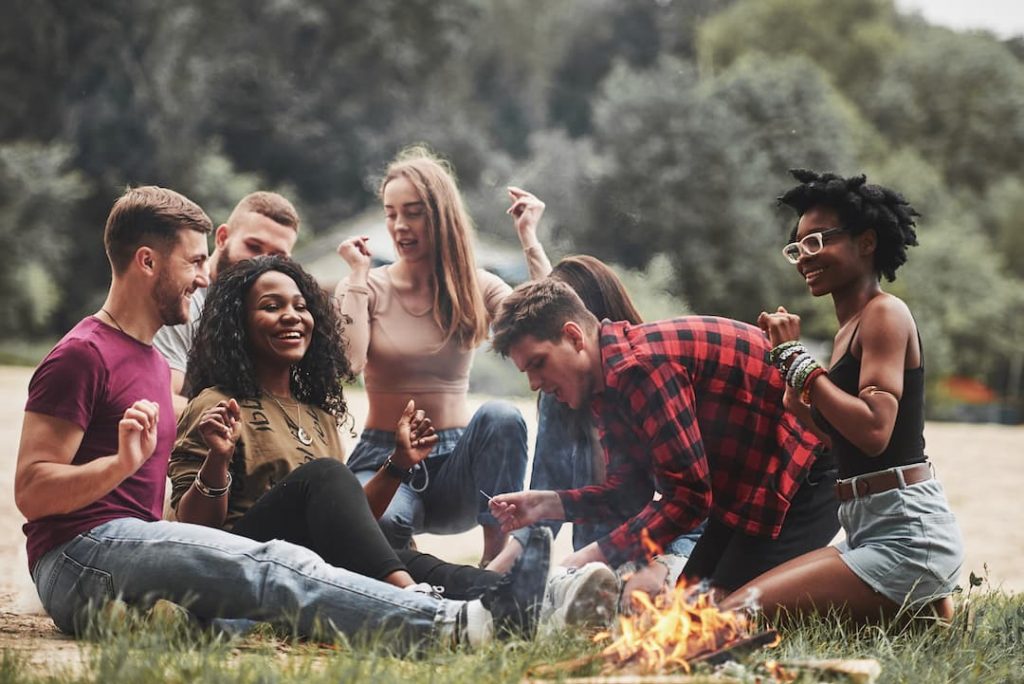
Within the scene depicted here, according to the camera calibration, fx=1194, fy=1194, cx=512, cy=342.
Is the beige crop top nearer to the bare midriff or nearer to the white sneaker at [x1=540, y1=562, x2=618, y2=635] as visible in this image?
the bare midriff

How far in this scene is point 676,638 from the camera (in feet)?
10.8

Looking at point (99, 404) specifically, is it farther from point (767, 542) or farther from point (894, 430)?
point (894, 430)

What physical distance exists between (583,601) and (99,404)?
1.60 meters

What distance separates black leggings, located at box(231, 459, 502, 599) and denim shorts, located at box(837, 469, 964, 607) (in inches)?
47.5

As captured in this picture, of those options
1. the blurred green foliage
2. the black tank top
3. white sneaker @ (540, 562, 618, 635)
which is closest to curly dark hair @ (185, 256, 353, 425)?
white sneaker @ (540, 562, 618, 635)

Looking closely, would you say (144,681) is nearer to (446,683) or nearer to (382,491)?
(446,683)

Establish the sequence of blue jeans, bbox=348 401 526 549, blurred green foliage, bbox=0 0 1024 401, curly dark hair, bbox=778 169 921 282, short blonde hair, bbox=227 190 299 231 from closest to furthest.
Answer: curly dark hair, bbox=778 169 921 282, blue jeans, bbox=348 401 526 549, short blonde hair, bbox=227 190 299 231, blurred green foliage, bbox=0 0 1024 401

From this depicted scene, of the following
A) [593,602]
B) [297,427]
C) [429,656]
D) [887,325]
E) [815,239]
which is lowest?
[429,656]

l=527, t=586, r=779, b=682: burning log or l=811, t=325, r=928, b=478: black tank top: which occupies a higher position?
l=811, t=325, r=928, b=478: black tank top

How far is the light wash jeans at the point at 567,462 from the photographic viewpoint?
4199 mm

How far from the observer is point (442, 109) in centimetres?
2264

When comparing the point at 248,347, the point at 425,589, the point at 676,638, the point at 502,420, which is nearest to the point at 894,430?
the point at 676,638

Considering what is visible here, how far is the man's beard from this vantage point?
3.92 metres

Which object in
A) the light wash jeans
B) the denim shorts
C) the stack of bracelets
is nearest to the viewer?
the stack of bracelets
